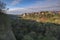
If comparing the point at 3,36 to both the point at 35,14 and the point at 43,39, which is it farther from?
the point at 35,14

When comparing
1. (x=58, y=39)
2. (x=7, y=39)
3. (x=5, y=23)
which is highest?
(x=5, y=23)

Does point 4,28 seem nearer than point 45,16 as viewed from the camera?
Yes

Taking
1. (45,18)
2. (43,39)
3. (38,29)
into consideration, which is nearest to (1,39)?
(43,39)

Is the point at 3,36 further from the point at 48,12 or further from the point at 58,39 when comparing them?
the point at 48,12

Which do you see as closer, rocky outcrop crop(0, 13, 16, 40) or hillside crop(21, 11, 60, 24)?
rocky outcrop crop(0, 13, 16, 40)

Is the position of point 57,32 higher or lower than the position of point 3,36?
lower

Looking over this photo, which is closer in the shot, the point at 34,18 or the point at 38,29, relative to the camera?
the point at 38,29

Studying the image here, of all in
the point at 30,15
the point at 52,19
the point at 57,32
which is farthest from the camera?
the point at 52,19

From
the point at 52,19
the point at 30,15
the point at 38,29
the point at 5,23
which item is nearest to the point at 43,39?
the point at 38,29

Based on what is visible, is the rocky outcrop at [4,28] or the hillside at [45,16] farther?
the hillside at [45,16]

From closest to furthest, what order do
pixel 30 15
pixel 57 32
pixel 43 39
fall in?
pixel 43 39, pixel 57 32, pixel 30 15
